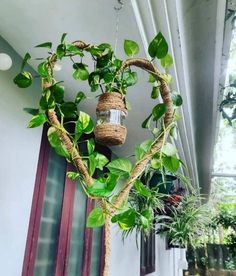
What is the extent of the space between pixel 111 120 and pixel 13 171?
0.68m

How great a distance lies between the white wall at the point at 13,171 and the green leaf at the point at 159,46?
74 cm

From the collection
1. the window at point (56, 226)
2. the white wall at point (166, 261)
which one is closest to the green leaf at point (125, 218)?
the window at point (56, 226)

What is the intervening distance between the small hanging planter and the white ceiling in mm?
398

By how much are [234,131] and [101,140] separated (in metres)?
2.84

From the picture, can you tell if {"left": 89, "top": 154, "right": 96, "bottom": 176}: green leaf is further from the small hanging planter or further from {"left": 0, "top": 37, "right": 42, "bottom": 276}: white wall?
{"left": 0, "top": 37, "right": 42, "bottom": 276}: white wall

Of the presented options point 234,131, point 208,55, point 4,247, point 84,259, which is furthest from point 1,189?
point 234,131

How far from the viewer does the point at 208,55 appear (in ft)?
5.17

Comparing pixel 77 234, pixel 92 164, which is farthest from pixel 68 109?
pixel 77 234

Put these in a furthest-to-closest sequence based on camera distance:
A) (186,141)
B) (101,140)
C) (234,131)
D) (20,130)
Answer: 1. (234,131)
2. (186,141)
3. (20,130)
4. (101,140)

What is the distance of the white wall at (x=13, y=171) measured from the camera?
1193mm

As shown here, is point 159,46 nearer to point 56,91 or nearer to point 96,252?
point 56,91

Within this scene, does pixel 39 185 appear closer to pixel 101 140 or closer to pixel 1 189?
pixel 1 189

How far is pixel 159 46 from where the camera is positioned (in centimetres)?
81

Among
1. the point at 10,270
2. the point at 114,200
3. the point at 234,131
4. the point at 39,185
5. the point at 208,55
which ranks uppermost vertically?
the point at 234,131
